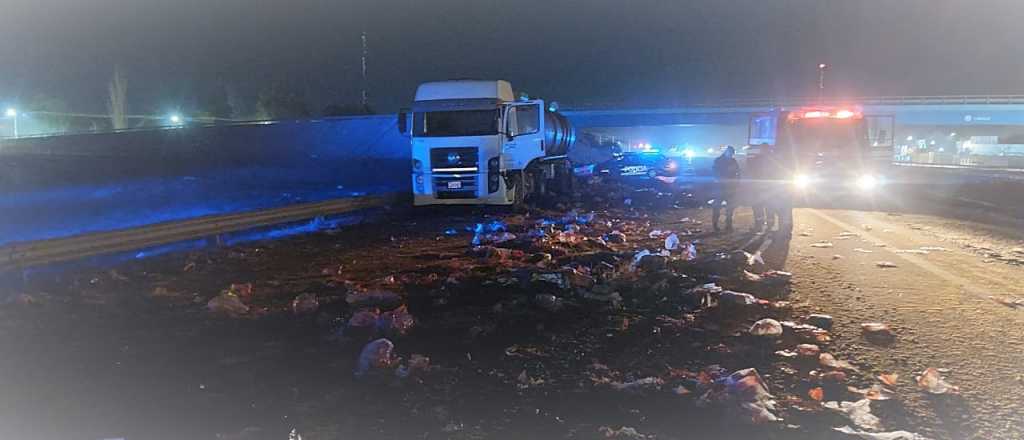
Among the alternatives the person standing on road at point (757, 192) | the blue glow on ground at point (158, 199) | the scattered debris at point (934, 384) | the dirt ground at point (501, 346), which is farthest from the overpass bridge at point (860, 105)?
the scattered debris at point (934, 384)

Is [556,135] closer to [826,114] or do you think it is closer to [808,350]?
[826,114]

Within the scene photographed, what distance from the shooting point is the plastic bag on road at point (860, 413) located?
13.0 feet

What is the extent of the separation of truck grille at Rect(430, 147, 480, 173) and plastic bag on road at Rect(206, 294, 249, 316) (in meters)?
9.67

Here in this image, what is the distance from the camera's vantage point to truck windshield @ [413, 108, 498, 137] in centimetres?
1652

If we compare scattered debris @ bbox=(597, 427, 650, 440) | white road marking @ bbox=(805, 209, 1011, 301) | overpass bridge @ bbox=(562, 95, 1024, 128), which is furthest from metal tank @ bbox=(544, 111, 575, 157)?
overpass bridge @ bbox=(562, 95, 1024, 128)

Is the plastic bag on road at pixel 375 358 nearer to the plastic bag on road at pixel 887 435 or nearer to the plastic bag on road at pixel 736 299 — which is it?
the plastic bag on road at pixel 887 435

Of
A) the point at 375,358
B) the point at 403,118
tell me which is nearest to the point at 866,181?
the point at 403,118

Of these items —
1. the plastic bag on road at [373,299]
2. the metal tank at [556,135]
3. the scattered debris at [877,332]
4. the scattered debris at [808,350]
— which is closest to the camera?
the scattered debris at [808,350]

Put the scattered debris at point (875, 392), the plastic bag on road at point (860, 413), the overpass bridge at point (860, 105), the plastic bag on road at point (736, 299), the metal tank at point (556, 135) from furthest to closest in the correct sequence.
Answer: the overpass bridge at point (860, 105) < the metal tank at point (556, 135) < the plastic bag on road at point (736, 299) < the scattered debris at point (875, 392) < the plastic bag on road at point (860, 413)

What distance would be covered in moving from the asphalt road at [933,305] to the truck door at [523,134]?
7423 mm

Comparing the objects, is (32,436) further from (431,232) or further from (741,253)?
(431,232)

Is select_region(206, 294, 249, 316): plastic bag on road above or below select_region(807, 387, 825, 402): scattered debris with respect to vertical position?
above

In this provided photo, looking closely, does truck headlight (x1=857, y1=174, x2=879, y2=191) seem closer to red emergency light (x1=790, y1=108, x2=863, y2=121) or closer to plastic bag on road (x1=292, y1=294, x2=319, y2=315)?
red emergency light (x1=790, y1=108, x2=863, y2=121)

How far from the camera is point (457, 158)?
651 inches
